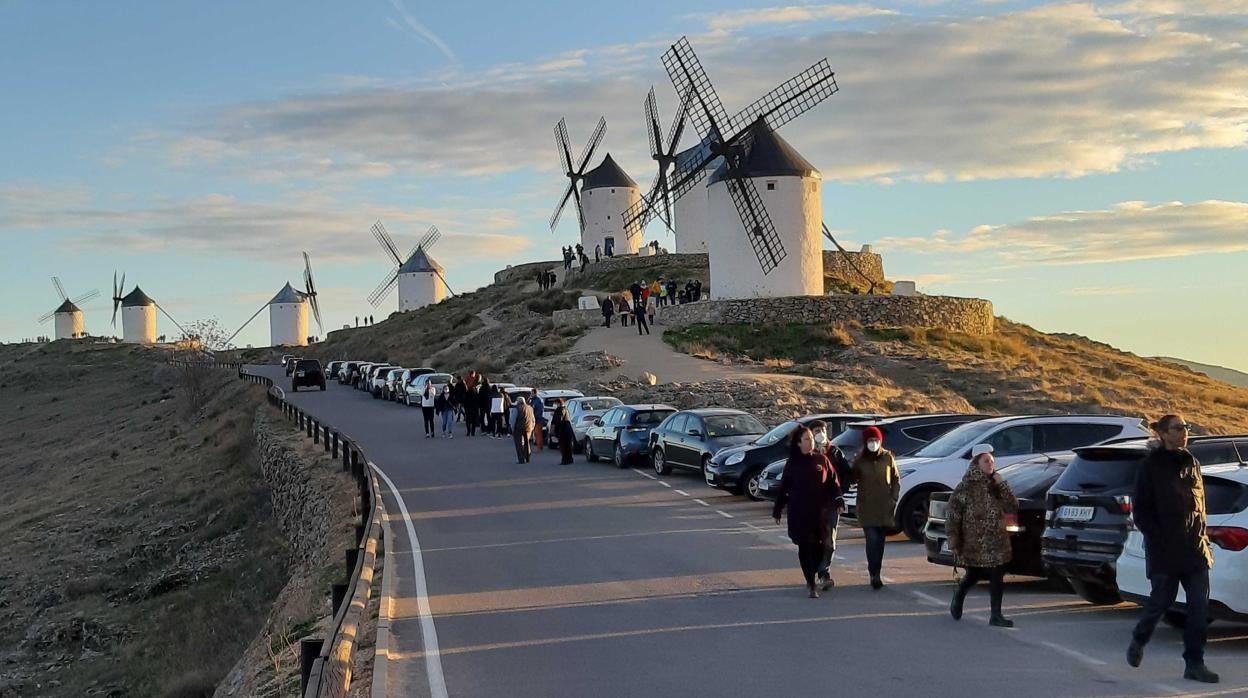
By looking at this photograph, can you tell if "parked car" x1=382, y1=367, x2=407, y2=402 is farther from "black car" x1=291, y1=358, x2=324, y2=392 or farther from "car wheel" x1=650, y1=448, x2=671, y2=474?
"car wheel" x1=650, y1=448, x2=671, y2=474

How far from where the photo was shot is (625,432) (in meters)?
29.0

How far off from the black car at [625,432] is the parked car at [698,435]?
1.34m

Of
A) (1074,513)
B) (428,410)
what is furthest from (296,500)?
(1074,513)

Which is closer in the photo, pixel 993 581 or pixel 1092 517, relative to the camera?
pixel 993 581

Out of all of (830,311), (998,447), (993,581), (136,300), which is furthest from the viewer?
(136,300)

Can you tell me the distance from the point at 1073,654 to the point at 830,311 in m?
50.0

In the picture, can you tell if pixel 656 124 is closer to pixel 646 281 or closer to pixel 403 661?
pixel 646 281

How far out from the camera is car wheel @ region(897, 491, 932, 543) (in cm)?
1720

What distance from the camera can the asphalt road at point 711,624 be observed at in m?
9.32

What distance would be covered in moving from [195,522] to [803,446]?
23.3m

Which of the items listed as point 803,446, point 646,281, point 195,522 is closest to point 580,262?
point 646,281

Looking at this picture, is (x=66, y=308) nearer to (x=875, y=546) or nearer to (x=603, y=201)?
(x=603, y=201)

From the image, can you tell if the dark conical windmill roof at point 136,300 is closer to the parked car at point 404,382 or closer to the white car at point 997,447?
the parked car at point 404,382

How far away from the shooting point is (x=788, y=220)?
61.4 m
